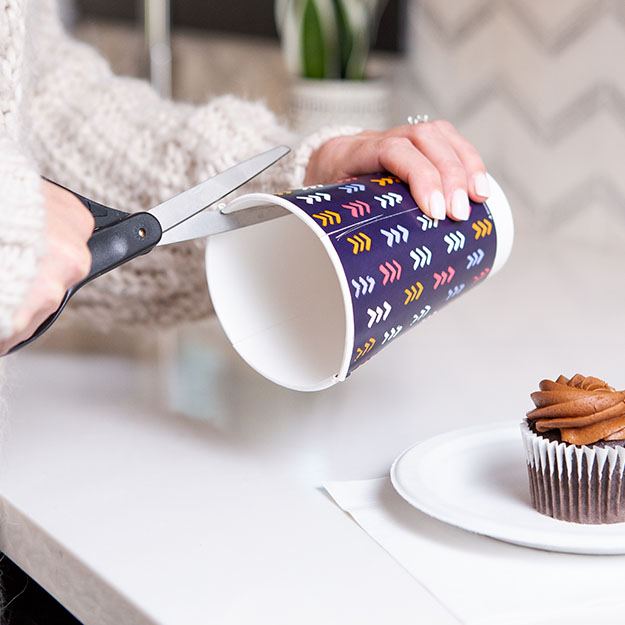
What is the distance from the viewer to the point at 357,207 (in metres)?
0.61

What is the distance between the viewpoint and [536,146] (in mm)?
1334

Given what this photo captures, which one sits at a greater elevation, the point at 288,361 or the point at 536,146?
A: the point at 288,361

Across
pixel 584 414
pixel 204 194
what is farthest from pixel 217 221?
pixel 584 414

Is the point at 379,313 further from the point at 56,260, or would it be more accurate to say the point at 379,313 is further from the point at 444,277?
the point at 56,260

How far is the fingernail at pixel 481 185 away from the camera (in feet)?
2.26

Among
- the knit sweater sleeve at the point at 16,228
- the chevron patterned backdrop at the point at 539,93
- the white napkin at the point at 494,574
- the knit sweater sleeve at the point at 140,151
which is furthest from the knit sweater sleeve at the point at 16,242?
the chevron patterned backdrop at the point at 539,93

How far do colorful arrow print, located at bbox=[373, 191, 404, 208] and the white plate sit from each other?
14 cm

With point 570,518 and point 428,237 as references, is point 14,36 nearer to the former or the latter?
point 428,237

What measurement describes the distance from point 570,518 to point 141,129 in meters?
0.49

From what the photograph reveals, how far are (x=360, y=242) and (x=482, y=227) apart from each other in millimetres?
127

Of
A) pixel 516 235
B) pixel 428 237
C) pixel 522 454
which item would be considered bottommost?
pixel 516 235

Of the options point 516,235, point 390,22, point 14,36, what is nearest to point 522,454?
point 14,36

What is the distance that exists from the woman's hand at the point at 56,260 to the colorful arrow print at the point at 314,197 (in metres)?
0.12

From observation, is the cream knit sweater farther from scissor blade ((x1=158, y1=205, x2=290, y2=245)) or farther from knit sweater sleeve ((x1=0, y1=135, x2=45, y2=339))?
knit sweater sleeve ((x1=0, y1=135, x2=45, y2=339))
